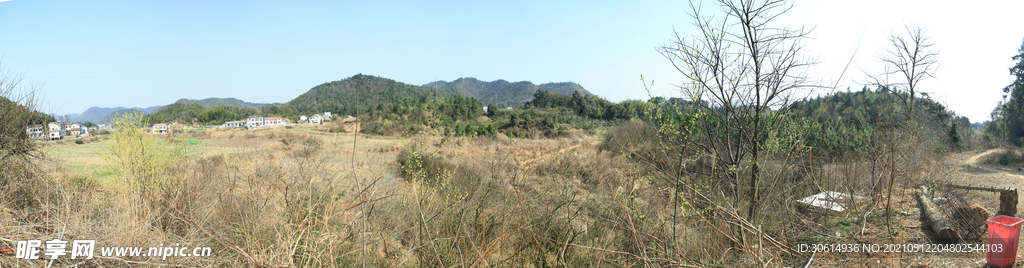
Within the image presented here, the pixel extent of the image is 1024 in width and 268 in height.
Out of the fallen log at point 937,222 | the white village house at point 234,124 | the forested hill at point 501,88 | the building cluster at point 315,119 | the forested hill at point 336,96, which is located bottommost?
the fallen log at point 937,222

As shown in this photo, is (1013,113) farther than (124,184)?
Yes

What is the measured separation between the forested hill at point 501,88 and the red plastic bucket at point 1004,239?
426ft

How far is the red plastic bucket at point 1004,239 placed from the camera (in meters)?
3.28

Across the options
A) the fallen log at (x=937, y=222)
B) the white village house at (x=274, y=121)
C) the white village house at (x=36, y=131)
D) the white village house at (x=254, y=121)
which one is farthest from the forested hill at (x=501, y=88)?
the fallen log at (x=937, y=222)

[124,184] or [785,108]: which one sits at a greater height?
[785,108]

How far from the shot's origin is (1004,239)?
3.32 metres

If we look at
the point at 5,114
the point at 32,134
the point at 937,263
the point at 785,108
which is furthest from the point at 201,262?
the point at 32,134

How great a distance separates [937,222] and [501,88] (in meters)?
158

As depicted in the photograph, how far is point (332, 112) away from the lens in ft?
198

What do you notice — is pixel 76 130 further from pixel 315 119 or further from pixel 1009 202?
pixel 1009 202

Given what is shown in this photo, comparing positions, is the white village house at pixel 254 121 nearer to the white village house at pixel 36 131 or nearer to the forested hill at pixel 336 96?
the forested hill at pixel 336 96

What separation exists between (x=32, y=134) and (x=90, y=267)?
27.2 feet

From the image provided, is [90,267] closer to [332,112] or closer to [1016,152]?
[1016,152]

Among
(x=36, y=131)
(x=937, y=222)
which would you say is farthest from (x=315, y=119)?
(x=937, y=222)
